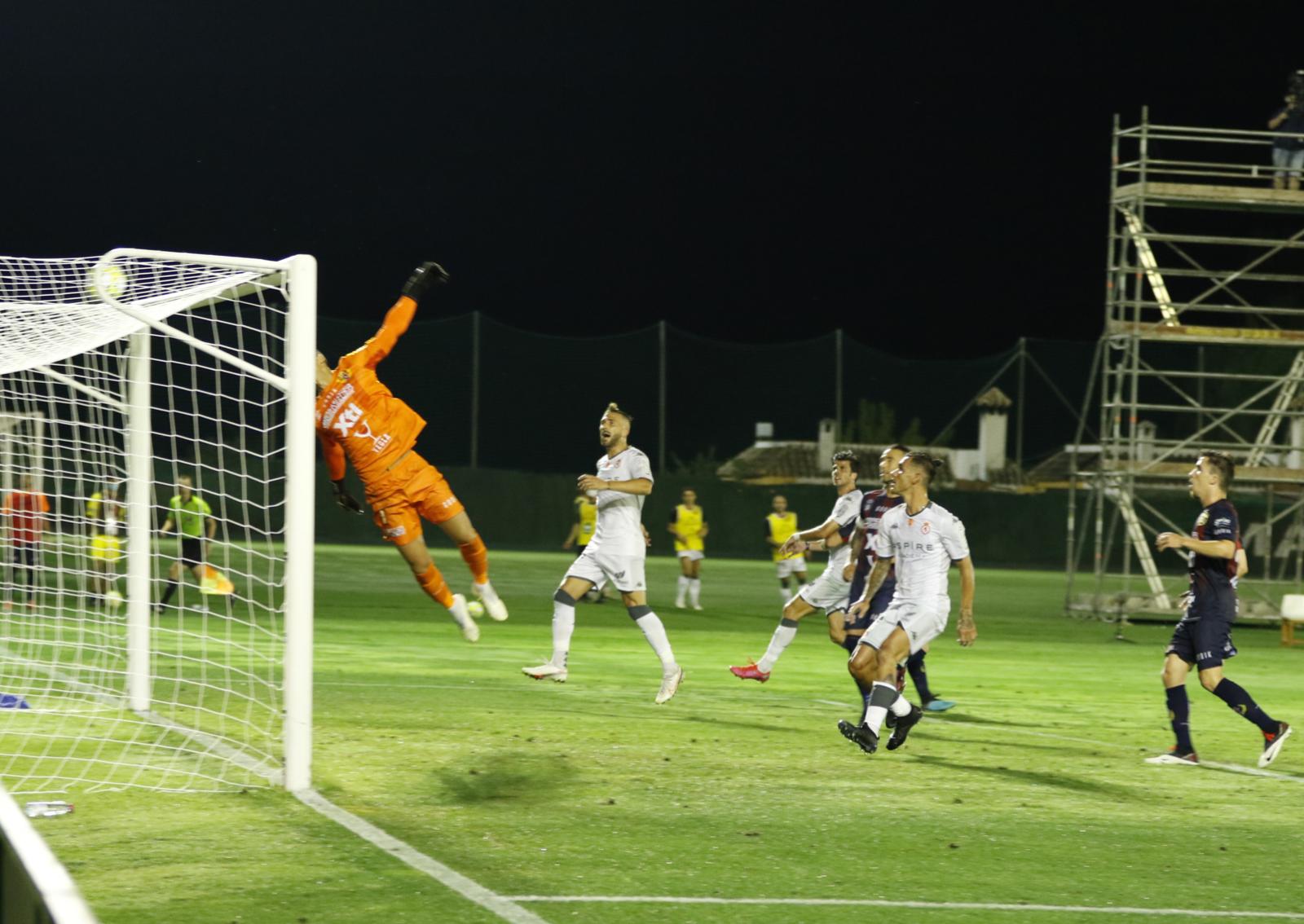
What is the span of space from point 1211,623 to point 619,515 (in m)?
4.25

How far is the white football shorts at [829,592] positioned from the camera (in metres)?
12.8

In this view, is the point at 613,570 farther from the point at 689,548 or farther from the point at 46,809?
the point at 689,548

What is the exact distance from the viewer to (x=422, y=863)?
6.60 m

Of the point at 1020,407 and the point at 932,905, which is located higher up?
the point at 1020,407

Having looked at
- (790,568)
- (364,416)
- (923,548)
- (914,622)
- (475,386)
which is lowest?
(790,568)

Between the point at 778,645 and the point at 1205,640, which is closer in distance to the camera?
the point at 1205,640

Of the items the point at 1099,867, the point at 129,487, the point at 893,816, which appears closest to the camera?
the point at 1099,867

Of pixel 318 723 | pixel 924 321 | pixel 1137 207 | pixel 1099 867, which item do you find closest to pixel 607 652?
pixel 318 723

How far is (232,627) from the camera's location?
1812 centimetres

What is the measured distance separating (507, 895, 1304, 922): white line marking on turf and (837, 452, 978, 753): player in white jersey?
3246mm

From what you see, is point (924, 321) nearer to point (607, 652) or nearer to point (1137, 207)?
point (1137, 207)

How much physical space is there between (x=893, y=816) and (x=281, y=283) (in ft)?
14.6

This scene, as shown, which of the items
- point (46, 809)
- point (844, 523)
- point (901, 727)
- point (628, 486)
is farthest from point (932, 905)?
point (844, 523)

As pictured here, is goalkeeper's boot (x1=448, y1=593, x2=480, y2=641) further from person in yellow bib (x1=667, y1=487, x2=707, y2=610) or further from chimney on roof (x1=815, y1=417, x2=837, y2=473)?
chimney on roof (x1=815, y1=417, x2=837, y2=473)
